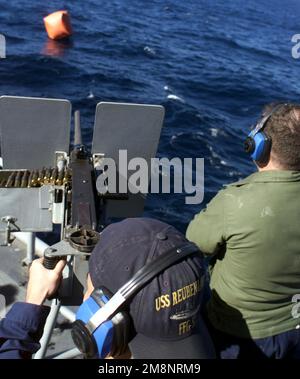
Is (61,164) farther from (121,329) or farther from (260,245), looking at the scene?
(121,329)

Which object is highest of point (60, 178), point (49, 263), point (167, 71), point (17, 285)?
point (49, 263)

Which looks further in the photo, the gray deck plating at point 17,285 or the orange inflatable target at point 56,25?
the orange inflatable target at point 56,25

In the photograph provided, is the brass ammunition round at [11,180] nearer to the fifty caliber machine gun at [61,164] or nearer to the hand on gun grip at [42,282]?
the fifty caliber machine gun at [61,164]

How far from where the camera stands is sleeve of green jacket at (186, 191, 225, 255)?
8.25ft

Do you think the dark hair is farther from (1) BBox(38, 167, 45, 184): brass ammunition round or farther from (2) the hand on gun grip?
(1) BBox(38, 167, 45, 184): brass ammunition round

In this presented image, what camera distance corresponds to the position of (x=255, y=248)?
246 cm

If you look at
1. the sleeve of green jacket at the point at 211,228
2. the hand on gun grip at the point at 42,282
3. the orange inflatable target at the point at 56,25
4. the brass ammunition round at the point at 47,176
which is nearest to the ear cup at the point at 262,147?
the sleeve of green jacket at the point at 211,228

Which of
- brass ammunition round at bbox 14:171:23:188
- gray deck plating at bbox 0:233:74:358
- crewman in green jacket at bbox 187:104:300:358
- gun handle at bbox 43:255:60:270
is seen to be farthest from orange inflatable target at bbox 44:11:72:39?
gun handle at bbox 43:255:60:270

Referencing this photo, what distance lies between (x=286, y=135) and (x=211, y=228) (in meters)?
0.59

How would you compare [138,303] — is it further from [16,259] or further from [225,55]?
[225,55]

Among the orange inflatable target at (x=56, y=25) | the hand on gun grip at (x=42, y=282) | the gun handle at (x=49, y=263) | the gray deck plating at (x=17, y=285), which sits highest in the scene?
the gun handle at (x=49, y=263)

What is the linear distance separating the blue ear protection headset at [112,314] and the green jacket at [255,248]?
64cm

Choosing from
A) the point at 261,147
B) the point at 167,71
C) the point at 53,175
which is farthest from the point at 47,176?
the point at 167,71

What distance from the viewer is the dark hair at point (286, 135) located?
246cm
